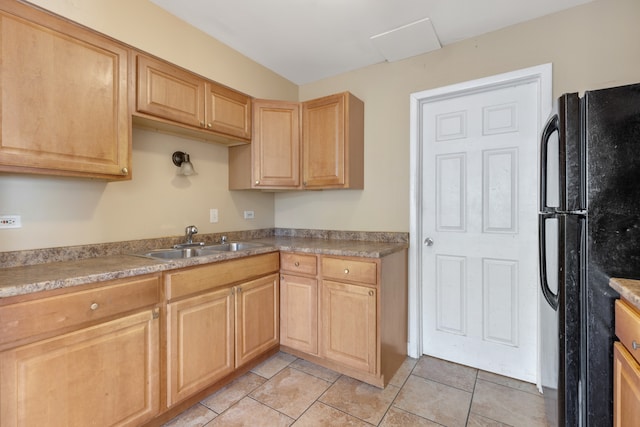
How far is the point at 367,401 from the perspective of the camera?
5.93ft

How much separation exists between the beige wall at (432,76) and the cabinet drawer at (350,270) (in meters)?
0.65

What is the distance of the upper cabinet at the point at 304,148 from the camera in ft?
7.90

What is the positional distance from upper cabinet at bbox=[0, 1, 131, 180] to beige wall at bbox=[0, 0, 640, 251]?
0.54 ft

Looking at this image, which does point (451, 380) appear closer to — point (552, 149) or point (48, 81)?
point (552, 149)

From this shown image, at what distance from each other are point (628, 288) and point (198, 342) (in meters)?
1.96

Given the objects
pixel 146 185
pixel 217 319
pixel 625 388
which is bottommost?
Answer: pixel 217 319

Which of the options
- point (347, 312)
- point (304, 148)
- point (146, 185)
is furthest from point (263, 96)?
point (347, 312)

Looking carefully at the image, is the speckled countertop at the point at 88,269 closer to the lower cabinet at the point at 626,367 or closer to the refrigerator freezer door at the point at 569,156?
the refrigerator freezer door at the point at 569,156

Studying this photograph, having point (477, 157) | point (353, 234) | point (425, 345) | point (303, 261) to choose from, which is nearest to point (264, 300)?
point (303, 261)

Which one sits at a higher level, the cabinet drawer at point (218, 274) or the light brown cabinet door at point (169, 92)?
the light brown cabinet door at point (169, 92)

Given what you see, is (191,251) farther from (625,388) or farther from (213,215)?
(625,388)

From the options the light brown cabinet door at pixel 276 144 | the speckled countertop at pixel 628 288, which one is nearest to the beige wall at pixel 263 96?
the light brown cabinet door at pixel 276 144

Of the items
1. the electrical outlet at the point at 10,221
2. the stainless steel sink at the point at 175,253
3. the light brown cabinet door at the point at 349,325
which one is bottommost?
the light brown cabinet door at the point at 349,325

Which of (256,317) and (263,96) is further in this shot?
(263,96)
